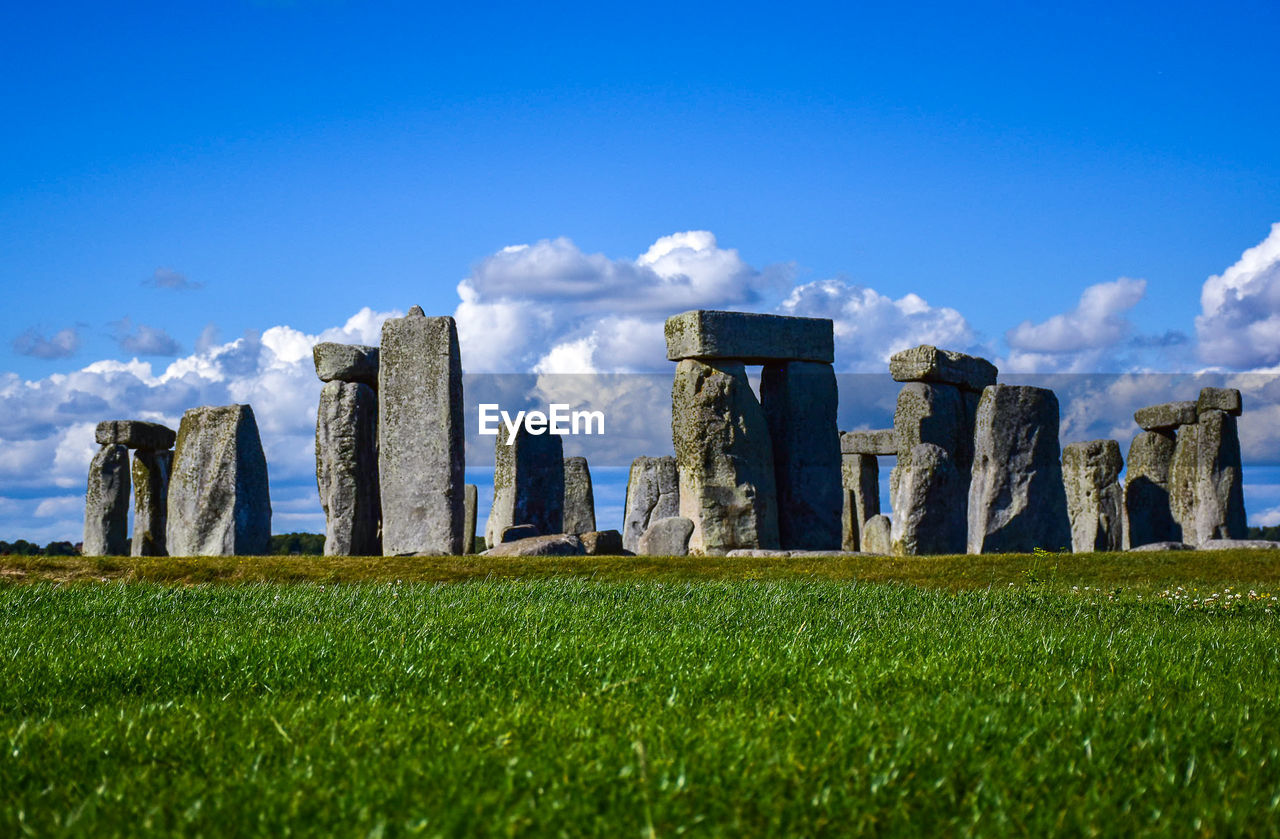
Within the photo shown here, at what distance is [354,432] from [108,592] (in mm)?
8402

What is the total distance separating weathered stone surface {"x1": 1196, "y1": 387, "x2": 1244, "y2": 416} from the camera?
1016 inches

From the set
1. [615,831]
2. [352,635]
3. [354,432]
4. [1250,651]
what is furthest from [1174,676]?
[354,432]

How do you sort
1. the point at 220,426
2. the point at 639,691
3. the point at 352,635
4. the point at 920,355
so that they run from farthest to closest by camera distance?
the point at 920,355, the point at 220,426, the point at 352,635, the point at 639,691

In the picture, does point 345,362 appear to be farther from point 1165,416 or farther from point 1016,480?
point 1165,416

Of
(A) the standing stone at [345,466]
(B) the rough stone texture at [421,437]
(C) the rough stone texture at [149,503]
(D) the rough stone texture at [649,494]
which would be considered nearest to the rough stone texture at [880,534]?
(D) the rough stone texture at [649,494]

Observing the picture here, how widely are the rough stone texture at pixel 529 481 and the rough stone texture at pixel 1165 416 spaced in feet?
44.7

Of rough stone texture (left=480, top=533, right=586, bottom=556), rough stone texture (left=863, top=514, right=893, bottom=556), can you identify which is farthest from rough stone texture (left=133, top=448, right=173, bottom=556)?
rough stone texture (left=863, top=514, right=893, bottom=556)

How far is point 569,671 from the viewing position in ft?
21.4

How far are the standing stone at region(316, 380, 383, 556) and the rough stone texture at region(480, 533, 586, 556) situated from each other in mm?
3199

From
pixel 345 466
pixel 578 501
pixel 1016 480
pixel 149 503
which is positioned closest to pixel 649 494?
pixel 578 501

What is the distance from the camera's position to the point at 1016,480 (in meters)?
20.4

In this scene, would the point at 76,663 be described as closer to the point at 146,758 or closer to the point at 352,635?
the point at 352,635

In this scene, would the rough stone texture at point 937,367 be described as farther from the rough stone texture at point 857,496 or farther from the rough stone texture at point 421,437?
the rough stone texture at point 421,437

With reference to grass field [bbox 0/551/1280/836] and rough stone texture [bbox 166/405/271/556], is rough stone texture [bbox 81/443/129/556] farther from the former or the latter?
grass field [bbox 0/551/1280/836]
